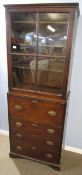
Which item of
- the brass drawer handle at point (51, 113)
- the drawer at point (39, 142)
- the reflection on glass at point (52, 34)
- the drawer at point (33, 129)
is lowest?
the drawer at point (39, 142)

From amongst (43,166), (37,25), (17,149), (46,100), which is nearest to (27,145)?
(17,149)

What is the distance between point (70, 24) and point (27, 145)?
1.51 meters

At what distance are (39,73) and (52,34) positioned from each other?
1.47ft

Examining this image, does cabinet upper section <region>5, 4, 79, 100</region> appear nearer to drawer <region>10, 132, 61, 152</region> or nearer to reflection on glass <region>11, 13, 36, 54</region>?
reflection on glass <region>11, 13, 36, 54</region>

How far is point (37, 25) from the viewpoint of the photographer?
5.04ft

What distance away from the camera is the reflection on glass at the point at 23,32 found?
1614 mm

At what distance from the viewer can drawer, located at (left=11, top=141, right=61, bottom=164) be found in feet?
6.34

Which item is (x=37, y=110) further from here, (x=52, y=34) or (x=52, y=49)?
(x=52, y=34)

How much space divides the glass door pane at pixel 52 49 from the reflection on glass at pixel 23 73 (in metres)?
0.11

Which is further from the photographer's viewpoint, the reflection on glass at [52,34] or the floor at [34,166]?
the floor at [34,166]

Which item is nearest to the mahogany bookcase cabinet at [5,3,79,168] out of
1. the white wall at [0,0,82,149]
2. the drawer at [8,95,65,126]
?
the drawer at [8,95,65,126]

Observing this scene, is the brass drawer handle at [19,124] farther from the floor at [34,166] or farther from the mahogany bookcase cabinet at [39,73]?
the floor at [34,166]

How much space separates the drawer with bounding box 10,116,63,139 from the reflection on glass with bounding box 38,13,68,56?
2.75ft

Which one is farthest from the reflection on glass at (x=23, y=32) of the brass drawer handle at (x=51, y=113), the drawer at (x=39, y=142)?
the drawer at (x=39, y=142)
